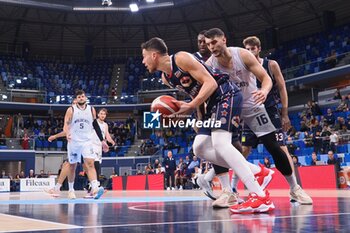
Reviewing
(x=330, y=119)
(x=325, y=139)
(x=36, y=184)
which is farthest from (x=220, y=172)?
(x=36, y=184)

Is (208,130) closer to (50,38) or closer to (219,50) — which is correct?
(219,50)

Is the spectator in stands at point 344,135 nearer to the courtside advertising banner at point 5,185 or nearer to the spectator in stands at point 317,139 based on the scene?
the spectator in stands at point 317,139

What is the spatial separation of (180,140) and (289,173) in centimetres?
2221

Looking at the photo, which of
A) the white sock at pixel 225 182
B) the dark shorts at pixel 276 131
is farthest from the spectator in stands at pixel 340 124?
the white sock at pixel 225 182

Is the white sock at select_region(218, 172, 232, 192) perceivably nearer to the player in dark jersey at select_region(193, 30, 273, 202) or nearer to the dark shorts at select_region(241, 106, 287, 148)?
the player in dark jersey at select_region(193, 30, 273, 202)

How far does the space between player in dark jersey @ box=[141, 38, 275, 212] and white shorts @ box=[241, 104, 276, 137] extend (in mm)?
715

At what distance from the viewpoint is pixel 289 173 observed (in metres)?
5.28

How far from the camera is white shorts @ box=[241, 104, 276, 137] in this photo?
5.20 metres

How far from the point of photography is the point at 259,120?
5215mm

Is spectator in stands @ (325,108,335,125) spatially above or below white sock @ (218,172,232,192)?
above

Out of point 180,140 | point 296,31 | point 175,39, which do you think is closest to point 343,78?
point 296,31

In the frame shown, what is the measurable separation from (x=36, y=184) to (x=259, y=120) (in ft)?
69.6

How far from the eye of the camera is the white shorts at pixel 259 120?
17.1 ft

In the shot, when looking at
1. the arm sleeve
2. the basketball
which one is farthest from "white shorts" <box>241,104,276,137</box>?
the arm sleeve
